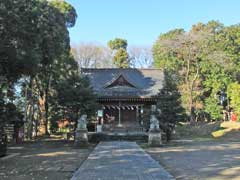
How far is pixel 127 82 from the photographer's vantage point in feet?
116

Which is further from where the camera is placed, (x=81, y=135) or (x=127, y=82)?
(x=127, y=82)

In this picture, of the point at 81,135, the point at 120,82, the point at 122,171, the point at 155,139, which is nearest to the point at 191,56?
the point at 120,82

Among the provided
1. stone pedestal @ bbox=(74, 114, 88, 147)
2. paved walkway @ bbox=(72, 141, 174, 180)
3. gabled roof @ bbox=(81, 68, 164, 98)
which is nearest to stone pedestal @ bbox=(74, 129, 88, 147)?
stone pedestal @ bbox=(74, 114, 88, 147)

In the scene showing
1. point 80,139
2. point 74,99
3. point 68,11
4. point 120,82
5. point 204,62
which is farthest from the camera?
→ point 204,62

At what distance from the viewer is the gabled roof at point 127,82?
3391 cm

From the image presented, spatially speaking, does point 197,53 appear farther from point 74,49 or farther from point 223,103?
point 74,49

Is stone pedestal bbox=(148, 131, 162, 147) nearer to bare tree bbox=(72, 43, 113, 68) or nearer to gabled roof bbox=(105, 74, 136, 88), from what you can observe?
gabled roof bbox=(105, 74, 136, 88)

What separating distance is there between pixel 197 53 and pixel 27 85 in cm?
2275

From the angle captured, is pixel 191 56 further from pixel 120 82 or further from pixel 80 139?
pixel 80 139

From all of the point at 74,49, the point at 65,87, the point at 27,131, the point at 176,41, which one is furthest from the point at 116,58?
the point at 65,87

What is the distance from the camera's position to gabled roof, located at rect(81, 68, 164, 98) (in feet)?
111

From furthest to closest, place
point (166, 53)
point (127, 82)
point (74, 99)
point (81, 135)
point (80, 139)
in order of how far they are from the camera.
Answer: point (166, 53)
point (127, 82)
point (74, 99)
point (81, 135)
point (80, 139)

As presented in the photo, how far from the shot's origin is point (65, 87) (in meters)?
25.7

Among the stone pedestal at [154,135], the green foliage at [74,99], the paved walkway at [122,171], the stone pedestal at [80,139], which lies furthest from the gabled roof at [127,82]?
the paved walkway at [122,171]
